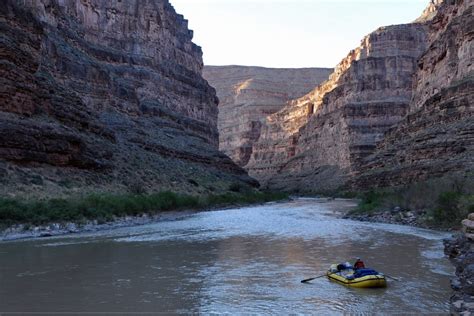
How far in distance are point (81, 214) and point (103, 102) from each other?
33.1 metres

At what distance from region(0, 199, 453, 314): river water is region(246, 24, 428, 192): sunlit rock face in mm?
75167

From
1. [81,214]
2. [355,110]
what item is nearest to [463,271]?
[81,214]

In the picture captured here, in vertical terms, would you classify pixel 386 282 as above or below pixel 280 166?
below

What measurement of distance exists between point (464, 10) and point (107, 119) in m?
41.8

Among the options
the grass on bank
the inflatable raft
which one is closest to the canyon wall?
the grass on bank

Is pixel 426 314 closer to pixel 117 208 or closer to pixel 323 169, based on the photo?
pixel 117 208

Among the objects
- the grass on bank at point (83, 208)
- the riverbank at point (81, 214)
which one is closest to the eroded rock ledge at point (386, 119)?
the grass on bank at point (83, 208)

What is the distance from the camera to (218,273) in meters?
13.2

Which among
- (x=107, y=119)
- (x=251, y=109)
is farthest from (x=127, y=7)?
(x=251, y=109)

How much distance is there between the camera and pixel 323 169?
358ft

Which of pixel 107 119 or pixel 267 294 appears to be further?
pixel 107 119

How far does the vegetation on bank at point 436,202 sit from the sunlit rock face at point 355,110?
5981 cm

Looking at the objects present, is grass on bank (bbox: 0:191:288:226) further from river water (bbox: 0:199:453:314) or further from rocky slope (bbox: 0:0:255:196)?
river water (bbox: 0:199:453:314)

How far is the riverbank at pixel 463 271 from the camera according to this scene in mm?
8680
